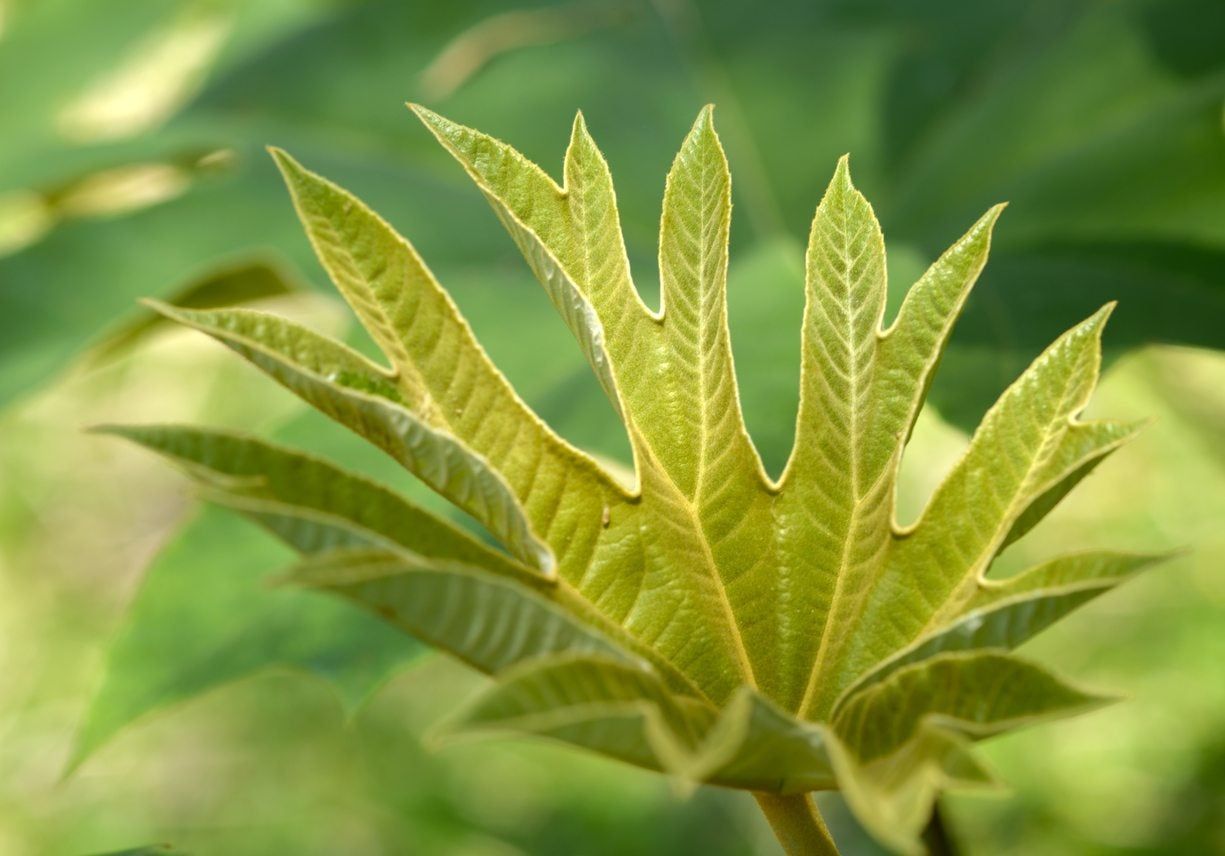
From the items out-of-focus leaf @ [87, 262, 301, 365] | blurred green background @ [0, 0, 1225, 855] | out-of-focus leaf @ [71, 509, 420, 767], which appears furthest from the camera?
out-of-focus leaf @ [87, 262, 301, 365]

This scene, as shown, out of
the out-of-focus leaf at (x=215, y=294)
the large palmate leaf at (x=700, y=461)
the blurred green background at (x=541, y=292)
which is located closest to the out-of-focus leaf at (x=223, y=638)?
the blurred green background at (x=541, y=292)

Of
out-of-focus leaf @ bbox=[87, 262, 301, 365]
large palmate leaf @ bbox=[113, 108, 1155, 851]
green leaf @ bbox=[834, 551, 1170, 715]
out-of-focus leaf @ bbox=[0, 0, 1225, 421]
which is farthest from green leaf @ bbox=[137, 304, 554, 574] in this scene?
out-of-focus leaf @ bbox=[87, 262, 301, 365]

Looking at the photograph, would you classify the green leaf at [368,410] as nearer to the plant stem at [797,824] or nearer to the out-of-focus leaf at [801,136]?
the plant stem at [797,824]

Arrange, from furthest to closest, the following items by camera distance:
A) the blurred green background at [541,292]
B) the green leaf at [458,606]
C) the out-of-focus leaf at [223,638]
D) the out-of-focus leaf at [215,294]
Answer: the out-of-focus leaf at [215,294] → the blurred green background at [541,292] → the out-of-focus leaf at [223,638] → the green leaf at [458,606]

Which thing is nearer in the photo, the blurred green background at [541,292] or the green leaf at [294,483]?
the green leaf at [294,483]

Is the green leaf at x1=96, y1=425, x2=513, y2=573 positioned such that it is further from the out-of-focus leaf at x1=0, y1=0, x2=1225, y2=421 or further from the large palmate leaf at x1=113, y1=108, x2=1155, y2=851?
the out-of-focus leaf at x1=0, y1=0, x2=1225, y2=421

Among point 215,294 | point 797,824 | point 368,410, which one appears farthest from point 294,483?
point 215,294

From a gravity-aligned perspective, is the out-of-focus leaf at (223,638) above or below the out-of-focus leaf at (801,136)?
below

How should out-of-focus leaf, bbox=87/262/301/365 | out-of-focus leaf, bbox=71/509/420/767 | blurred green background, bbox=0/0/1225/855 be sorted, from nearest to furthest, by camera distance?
out-of-focus leaf, bbox=71/509/420/767 → blurred green background, bbox=0/0/1225/855 → out-of-focus leaf, bbox=87/262/301/365
